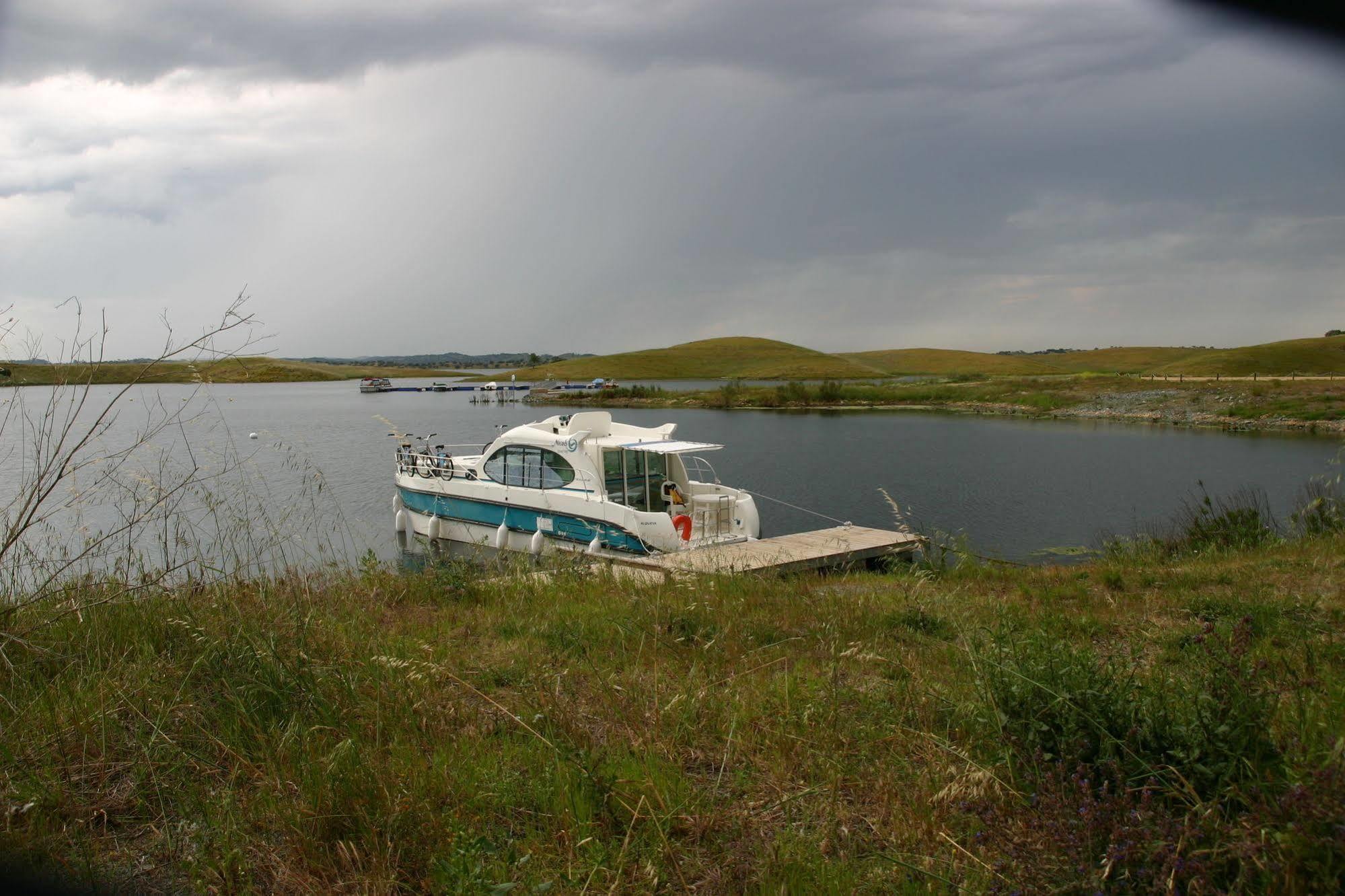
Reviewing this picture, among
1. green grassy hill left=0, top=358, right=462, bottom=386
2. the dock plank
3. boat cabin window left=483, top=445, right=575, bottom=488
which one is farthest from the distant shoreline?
green grassy hill left=0, top=358, right=462, bottom=386

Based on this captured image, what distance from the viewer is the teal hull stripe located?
47.7 ft

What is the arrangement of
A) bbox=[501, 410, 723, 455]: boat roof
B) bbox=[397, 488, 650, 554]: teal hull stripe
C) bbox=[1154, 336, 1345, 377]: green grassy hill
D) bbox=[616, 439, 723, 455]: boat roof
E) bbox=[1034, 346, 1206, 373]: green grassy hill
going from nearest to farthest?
bbox=[616, 439, 723, 455]: boat roof
bbox=[397, 488, 650, 554]: teal hull stripe
bbox=[501, 410, 723, 455]: boat roof
bbox=[1154, 336, 1345, 377]: green grassy hill
bbox=[1034, 346, 1206, 373]: green grassy hill

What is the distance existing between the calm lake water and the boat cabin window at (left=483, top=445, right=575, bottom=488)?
293 cm

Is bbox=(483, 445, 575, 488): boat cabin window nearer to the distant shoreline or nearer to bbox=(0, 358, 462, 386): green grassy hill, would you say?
bbox=(0, 358, 462, 386): green grassy hill

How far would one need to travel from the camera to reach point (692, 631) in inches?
220

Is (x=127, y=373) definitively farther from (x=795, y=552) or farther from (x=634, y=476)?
(x=634, y=476)

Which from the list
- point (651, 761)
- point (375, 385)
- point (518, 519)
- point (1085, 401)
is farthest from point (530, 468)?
point (375, 385)

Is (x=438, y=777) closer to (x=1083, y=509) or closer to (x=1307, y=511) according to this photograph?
(x=1307, y=511)

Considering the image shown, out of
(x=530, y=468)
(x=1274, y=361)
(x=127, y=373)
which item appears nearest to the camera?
(x=127, y=373)

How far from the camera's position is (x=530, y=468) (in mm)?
16234

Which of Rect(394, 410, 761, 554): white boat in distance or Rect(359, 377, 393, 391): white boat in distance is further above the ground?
Rect(359, 377, 393, 391): white boat in distance

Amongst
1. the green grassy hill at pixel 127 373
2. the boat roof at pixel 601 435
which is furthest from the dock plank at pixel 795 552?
the green grassy hill at pixel 127 373

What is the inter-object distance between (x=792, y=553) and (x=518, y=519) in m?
6.56

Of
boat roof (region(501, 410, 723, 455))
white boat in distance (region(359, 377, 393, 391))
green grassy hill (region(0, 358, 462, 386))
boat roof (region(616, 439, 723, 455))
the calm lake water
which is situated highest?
white boat in distance (region(359, 377, 393, 391))
